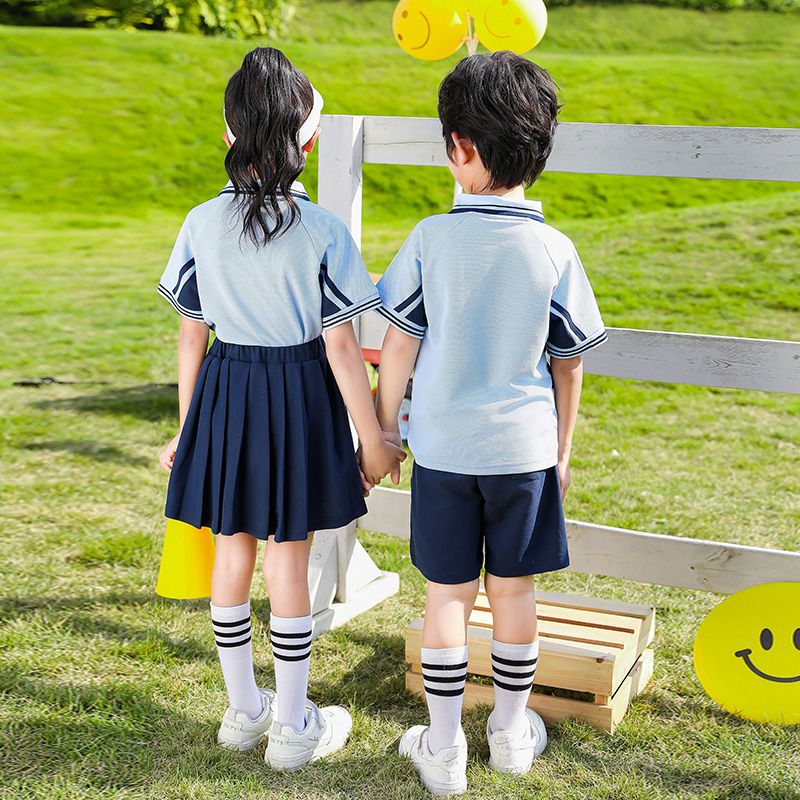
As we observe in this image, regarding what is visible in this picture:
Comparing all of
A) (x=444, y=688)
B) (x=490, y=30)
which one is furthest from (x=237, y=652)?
(x=490, y=30)

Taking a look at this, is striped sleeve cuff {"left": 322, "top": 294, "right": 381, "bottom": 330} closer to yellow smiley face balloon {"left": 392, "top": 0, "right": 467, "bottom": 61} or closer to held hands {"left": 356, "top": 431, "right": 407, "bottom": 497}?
held hands {"left": 356, "top": 431, "right": 407, "bottom": 497}

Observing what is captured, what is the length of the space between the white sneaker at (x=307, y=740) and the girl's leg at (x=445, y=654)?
31cm

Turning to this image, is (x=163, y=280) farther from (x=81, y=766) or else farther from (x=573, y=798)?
(x=573, y=798)

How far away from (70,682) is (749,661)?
1899mm

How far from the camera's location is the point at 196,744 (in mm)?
2631

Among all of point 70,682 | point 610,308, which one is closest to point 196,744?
point 70,682

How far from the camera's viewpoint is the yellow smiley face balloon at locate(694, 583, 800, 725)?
277 cm

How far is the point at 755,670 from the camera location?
2.80 meters

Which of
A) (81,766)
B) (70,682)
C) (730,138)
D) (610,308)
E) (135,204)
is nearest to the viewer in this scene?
(81,766)

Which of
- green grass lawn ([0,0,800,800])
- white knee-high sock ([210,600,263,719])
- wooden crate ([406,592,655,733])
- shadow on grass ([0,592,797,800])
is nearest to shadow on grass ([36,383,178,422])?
green grass lawn ([0,0,800,800])

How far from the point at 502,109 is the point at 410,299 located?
45 cm

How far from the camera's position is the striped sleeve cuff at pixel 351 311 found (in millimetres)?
2350

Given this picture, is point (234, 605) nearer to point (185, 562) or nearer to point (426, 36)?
point (185, 562)

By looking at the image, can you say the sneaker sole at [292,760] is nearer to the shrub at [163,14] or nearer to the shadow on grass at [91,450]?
the shadow on grass at [91,450]
